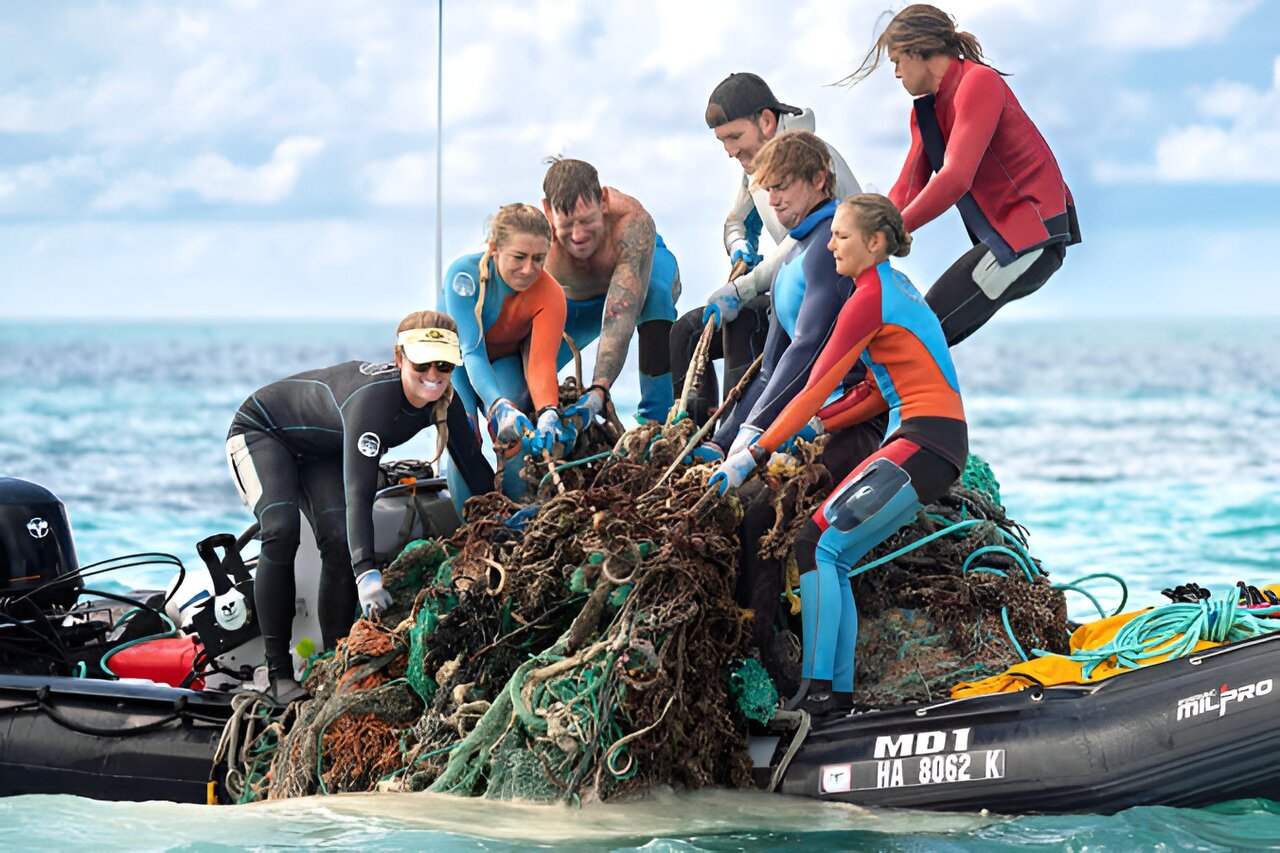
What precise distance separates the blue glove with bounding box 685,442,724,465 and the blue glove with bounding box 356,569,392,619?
1.22m

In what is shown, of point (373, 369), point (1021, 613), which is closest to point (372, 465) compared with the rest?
point (373, 369)

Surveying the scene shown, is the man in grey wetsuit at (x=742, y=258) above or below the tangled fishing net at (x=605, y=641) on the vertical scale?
above

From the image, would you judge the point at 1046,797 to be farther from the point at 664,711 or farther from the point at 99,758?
the point at 99,758

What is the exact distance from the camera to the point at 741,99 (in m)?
6.23

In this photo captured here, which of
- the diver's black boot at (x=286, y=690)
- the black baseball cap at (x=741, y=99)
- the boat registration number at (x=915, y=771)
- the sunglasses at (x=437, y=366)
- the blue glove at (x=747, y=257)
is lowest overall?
the boat registration number at (x=915, y=771)

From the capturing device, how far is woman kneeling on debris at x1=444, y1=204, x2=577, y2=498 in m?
5.76

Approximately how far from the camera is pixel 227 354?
4241cm

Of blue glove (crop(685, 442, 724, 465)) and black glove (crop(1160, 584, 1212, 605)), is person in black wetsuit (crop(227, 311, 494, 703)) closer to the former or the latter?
blue glove (crop(685, 442, 724, 465))

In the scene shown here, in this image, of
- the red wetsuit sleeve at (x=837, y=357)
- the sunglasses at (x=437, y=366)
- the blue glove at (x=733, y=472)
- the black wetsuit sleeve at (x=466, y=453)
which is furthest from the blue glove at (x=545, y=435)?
the red wetsuit sleeve at (x=837, y=357)

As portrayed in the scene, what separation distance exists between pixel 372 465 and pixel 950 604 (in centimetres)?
216

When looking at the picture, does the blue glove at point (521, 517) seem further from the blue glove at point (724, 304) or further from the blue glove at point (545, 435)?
the blue glove at point (724, 304)

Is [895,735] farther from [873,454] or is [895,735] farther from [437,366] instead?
[437,366]

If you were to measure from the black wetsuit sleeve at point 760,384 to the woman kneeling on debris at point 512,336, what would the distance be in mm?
609

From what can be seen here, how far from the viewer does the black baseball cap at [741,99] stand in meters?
6.23
